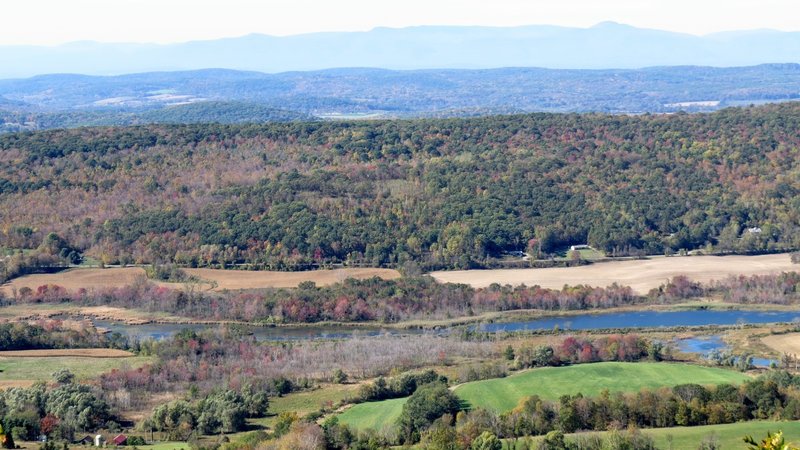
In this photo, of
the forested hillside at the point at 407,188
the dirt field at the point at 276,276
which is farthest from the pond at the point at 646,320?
the forested hillside at the point at 407,188

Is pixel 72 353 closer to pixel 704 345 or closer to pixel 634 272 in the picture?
pixel 704 345

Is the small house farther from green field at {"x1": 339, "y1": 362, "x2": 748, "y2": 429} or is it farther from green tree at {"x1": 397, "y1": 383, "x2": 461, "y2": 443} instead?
green tree at {"x1": 397, "y1": 383, "x2": 461, "y2": 443}

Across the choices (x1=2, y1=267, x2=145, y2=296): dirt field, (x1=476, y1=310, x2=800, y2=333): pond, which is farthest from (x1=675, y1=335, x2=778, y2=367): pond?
(x1=2, y1=267, x2=145, y2=296): dirt field

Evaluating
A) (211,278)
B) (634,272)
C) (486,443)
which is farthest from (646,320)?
(486,443)

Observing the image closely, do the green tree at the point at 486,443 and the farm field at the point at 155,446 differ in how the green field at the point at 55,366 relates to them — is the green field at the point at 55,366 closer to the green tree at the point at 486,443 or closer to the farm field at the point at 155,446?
the farm field at the point at 155,446

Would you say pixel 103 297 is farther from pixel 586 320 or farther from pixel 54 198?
pixel 586 320

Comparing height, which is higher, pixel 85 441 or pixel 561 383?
pixel 85 441
